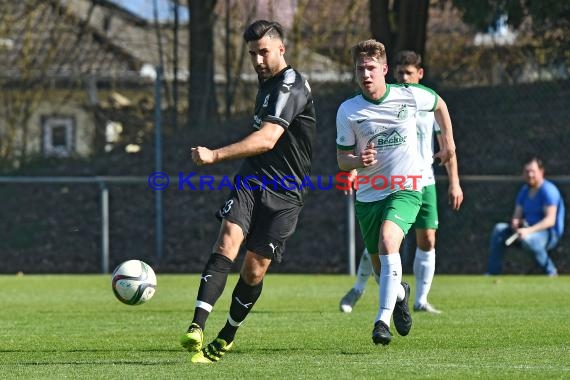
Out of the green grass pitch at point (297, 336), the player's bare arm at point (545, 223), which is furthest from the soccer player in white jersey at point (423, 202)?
the player's bare arm at point (545, 223)

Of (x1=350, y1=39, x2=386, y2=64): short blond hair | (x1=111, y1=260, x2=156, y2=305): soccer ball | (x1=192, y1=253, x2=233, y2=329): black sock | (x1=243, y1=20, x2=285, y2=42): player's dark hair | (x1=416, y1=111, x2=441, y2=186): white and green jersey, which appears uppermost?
(x1=243, y1=20, x2=285, y2=42): player's dark hair

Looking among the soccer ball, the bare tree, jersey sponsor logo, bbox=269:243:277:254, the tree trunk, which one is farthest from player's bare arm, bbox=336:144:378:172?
the tree trunk

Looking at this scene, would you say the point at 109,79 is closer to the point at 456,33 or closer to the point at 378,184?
the point at 456,33

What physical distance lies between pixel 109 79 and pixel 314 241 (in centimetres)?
446

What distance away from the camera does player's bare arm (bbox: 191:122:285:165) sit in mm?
6734

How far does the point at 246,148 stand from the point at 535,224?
A: 33.2 ft

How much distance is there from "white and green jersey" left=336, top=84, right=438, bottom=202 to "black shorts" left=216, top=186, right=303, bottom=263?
926 millimetres

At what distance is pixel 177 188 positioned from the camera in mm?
20844

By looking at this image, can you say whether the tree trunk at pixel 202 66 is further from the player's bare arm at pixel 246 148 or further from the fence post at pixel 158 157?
the player's bare arm at pixel 246 148

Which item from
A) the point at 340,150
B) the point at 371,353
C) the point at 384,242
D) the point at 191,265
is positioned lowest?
the point at 191,265

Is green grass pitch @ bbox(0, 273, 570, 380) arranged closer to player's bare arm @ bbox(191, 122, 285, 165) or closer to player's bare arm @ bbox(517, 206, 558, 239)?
player's bare arm @ bbox(191, 122, 285, 165)

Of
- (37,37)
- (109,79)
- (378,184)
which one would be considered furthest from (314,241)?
(378,184)

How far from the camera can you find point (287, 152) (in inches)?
300

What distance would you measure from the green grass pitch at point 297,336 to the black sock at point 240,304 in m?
0.19
